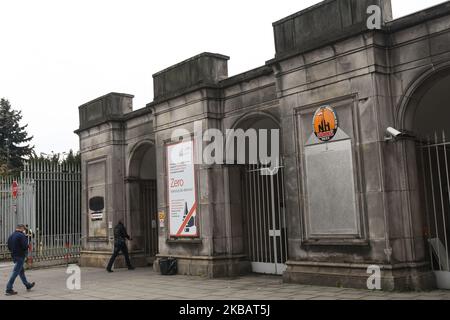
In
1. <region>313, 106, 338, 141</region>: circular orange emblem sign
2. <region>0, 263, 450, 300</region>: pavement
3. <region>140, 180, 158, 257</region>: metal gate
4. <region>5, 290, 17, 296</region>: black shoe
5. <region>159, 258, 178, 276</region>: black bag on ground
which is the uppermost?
<region>313, 106, 338, 141</region>: circular orange emblem sign

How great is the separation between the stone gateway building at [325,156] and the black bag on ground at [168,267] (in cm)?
34

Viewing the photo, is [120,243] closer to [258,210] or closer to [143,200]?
[143,200]

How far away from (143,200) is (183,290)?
24.5 feet

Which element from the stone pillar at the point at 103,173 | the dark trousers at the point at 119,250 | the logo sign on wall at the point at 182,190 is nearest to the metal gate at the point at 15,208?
the stone pillar at the point at 103,173

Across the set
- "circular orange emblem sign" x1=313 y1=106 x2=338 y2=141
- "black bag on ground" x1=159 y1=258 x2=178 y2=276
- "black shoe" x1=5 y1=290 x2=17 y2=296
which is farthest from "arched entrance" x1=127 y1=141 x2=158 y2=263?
"circular orange emblem sign" x1=313 y1=106 x2=338 y2=141

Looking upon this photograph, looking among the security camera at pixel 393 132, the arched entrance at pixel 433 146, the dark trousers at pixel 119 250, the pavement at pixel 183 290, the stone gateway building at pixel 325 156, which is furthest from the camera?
the dark trousers at pixel 119 250

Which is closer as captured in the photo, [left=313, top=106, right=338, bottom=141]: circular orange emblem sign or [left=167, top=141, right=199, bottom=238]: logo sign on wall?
[left=313, top=106, right=338, bottom=141]: circular orange emblem sign

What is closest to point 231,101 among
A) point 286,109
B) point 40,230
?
point 286,109

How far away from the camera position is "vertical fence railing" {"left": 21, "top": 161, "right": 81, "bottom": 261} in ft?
61.2

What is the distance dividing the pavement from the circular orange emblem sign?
3079 mm

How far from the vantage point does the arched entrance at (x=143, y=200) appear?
17.5m

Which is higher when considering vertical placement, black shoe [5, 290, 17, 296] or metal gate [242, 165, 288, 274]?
metal gate [242, 165, 288, 274]

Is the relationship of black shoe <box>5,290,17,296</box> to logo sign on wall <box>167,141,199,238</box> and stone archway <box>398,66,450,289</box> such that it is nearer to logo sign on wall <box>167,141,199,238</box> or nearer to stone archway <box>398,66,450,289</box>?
logo sign on wall <box>167,141,199,238</box>

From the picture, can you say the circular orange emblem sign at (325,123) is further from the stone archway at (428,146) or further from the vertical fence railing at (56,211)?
the vertical fence railing at (56,211)
